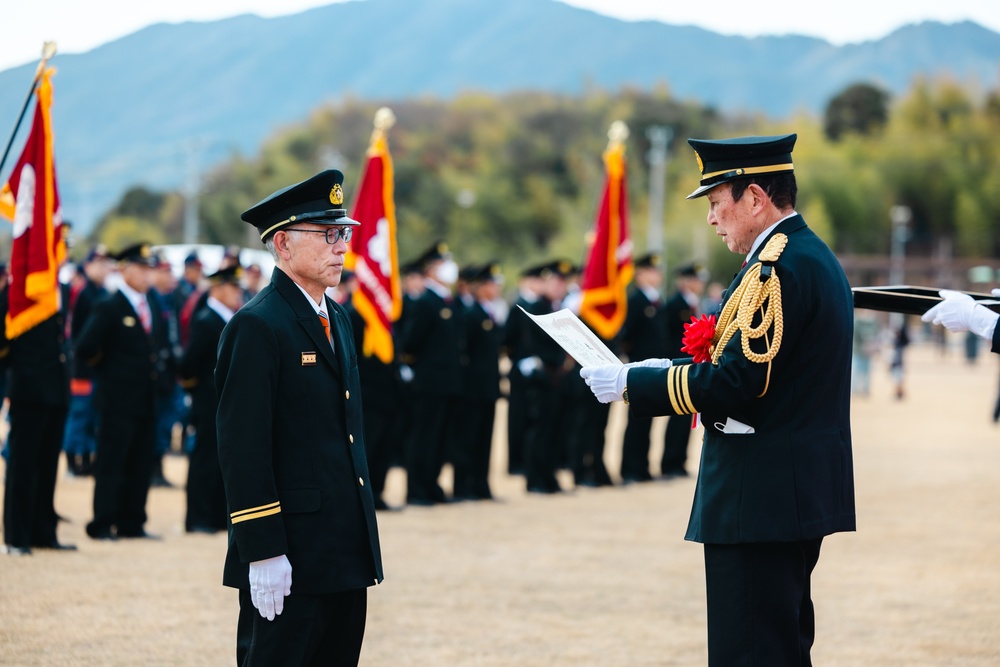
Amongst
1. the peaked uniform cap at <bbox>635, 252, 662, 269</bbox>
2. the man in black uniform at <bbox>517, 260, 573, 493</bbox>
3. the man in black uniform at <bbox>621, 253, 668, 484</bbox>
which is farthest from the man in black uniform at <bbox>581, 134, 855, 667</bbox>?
the peaked uniform cap at <bbox>635, 252, 662, 269</bbox>

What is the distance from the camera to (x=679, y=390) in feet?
12.5

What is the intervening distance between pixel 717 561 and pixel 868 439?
1473 cm

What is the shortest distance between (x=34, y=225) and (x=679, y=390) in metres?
5.58

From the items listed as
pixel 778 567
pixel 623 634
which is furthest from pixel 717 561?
pixel 623 634

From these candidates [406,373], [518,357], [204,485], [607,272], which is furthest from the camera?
[607,272]

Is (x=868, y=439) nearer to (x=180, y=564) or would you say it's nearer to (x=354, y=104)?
(x=180, y=564)

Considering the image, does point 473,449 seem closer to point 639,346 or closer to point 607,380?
point 639,346

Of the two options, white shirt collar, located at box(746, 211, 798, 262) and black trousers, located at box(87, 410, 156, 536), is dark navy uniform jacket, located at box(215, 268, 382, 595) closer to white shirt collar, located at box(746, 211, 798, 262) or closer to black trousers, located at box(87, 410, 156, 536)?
white shirt collar, located at box(746, 211, 798, 262)

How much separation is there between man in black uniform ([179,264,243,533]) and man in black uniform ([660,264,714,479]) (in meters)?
5.83

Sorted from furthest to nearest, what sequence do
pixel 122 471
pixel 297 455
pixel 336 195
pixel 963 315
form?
1. pixel 122 471
2. pixel 963 315
3. pixel 336 195
4. pixel 297 455

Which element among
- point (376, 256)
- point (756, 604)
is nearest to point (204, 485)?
point (376, 256)

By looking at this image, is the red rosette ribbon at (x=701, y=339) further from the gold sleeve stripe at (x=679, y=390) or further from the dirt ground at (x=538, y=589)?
the dirt ground at (x=538, y=589)

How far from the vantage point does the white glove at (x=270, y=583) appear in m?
3.75

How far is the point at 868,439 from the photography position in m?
17.9
